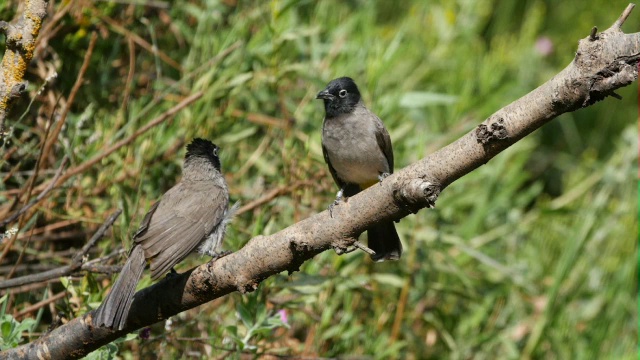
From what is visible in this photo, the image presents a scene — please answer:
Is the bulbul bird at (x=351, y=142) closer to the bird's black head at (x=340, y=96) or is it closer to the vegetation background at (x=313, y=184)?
the bird's black head at (x=340, y=96)

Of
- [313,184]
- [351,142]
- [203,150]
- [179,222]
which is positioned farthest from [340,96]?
[179,222]

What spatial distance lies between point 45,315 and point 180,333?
2.18ft

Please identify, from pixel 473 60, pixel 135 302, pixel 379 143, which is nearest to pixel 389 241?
pixel 379 143

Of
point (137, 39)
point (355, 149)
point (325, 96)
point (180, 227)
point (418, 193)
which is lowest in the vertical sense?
point (418, 193)

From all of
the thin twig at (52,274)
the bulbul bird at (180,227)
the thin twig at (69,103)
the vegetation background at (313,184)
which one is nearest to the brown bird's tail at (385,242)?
the vegetation background at (313,184)

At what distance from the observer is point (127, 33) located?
15.0ft

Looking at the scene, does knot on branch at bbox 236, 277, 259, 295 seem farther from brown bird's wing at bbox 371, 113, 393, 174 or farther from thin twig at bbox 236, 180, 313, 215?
brown bird's wing at bbox 371, 113, 393, 174

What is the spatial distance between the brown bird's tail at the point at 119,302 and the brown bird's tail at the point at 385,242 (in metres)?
1.21

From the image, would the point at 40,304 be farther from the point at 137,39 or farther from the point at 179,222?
the point at 137,39

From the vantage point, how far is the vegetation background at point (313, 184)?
397cm

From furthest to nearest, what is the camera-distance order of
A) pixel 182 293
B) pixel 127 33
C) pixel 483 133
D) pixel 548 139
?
pixel 548 139 → pixel 127 33 → pixel 182 293 → pixel 483 133

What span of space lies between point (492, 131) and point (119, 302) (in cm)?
137

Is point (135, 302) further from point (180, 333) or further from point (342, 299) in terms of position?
point (342, 299)

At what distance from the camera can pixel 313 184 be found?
4.44 m
